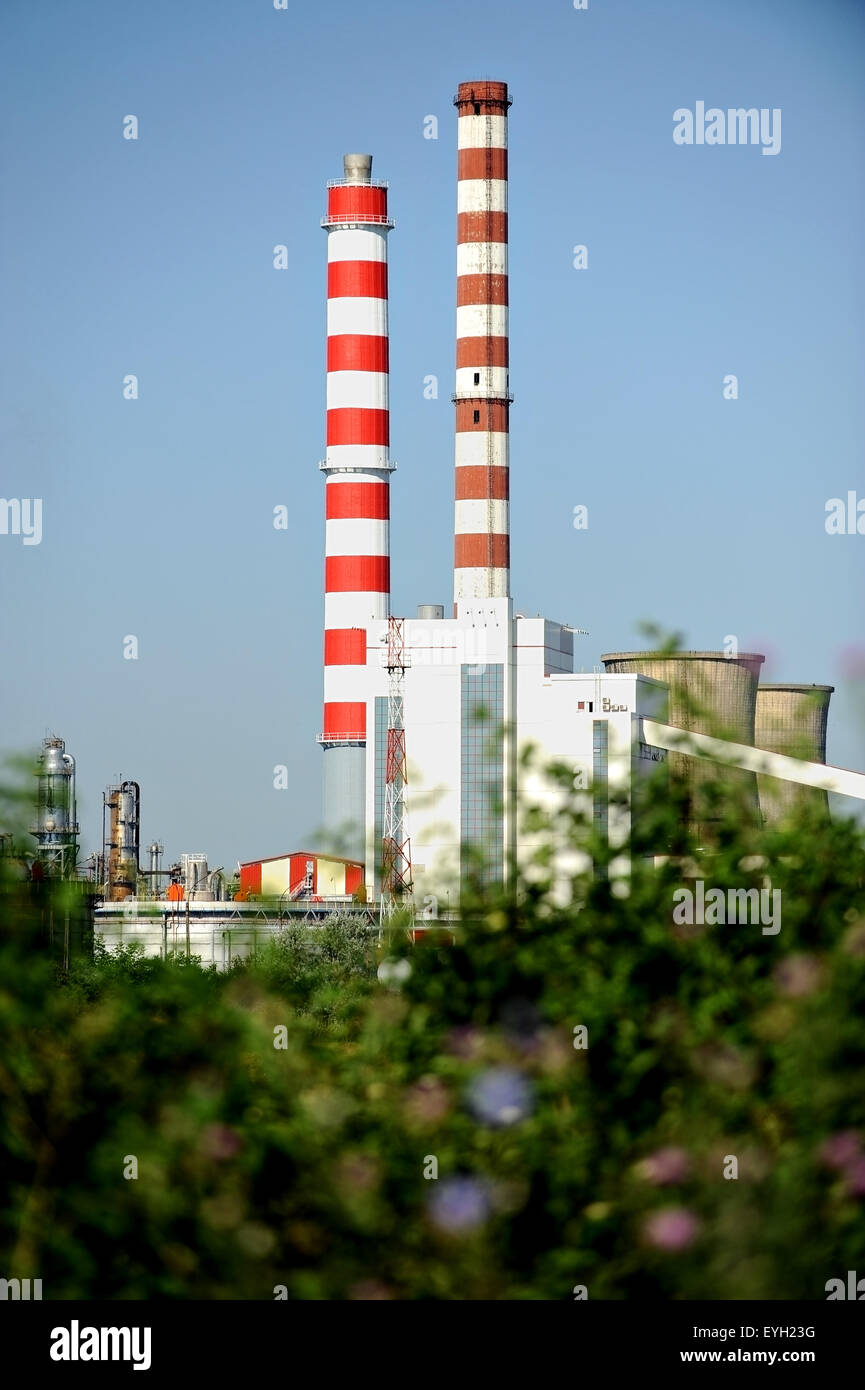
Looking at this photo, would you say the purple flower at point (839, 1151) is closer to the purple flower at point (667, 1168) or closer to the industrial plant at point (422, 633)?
the purple flower at point (667, 1168)

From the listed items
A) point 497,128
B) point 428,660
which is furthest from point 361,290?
point 428,660

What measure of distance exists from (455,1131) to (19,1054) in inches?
28.4

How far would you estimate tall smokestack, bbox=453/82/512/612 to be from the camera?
46.4 metres

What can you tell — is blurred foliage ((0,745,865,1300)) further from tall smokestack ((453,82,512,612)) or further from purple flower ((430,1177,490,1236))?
tall smokestack ((453,82,512,612))

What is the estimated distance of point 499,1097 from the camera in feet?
11.1

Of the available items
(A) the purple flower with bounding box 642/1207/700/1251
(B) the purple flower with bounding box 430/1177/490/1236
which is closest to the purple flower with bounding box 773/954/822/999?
(A) the purple flower with bounding box 642/1207/700/1251

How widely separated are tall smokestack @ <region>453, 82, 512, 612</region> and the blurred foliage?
141 feet

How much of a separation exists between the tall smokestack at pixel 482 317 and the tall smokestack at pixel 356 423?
1941 millimetres

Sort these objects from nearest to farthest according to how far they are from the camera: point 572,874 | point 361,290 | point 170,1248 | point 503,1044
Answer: point 170,1248 → point 503,1044 → point 572,874 → point 361,290

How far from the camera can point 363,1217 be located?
317cm

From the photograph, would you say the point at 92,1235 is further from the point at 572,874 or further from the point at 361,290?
the point at 361,290

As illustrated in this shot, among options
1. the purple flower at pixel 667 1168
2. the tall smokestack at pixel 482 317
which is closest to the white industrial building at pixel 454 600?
the tall smokestack at pixel 482 317

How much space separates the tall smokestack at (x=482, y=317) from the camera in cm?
4638

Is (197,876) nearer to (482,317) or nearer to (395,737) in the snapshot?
(395,737)
